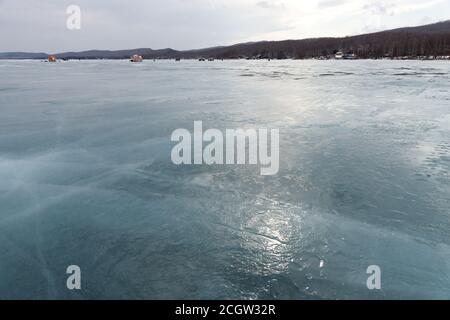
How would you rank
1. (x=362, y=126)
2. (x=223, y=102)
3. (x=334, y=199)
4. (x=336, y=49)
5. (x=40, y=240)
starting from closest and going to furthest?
(x=40, y=240)
(x=334, y=199)
(x=362, y=126)
(x=223, y=102)
(x=336, y=49)

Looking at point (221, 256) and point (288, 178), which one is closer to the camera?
point (221, 256)

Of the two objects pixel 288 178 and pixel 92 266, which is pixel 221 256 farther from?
pixel 288 178

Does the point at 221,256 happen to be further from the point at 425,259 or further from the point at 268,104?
the point at 268,104

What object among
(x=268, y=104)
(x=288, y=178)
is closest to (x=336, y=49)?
(x=268, y=104)

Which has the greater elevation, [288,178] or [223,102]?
[223,102]

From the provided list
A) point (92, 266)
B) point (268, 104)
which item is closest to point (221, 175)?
point (92, 266)
